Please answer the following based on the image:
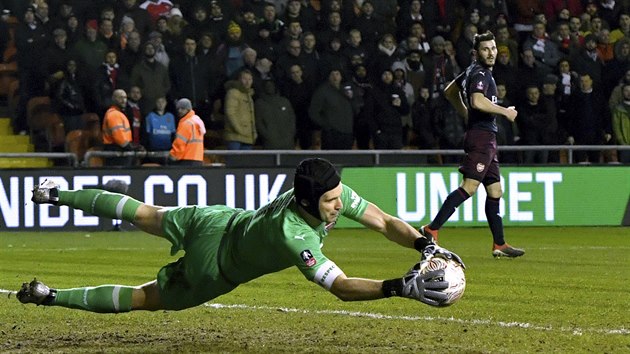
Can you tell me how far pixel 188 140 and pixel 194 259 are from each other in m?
12.0

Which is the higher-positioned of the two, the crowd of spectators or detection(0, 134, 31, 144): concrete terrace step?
the crowd of spectators

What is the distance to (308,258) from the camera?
258 inches

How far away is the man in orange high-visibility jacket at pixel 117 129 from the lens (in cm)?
1908

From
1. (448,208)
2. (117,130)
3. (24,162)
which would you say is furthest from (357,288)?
(24,162)

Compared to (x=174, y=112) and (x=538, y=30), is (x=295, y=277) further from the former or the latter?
(x=538, y=30)

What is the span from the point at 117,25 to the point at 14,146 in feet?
9.08

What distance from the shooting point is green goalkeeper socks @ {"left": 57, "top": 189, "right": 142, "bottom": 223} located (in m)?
7.86

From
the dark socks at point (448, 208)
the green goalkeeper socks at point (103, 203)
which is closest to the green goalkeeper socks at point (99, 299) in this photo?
the green goalkeeper socks at point (103, 203)

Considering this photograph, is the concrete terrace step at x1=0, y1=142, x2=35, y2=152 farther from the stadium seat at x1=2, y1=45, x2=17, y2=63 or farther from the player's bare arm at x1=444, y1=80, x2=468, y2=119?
the player's bare arm at x1=444, y1=80, x2=468, y2=119

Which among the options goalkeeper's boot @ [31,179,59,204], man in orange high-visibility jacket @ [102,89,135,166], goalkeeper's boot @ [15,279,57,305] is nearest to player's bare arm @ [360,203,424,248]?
goalkeeper's boot @ [15,279,57,305]

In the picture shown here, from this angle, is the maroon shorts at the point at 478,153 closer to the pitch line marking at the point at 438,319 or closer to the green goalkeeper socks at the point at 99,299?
the pitch line marking at the point at 438,319

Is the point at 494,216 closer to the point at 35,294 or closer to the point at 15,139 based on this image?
the point at 35,294

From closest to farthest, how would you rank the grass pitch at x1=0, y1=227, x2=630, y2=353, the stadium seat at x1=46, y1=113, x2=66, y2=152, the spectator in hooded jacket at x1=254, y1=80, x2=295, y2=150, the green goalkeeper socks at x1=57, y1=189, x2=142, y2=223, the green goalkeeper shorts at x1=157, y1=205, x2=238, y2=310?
the green goalkeeper shorts at x1=157, y1=205, x2=238, y2=310 → the grass pitch at x1=0, y1=227, x2=630, y2=353 → the green goalkeeper socks at x1=57, y1=189, x2=142, y2=223 → the stadium seat at x1=46, y1=113, x2=66, y2=152 → the spectator in hooded jacket at x1=254, y1=80, x2=295, y2=150

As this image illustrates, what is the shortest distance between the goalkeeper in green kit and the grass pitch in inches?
12.2
